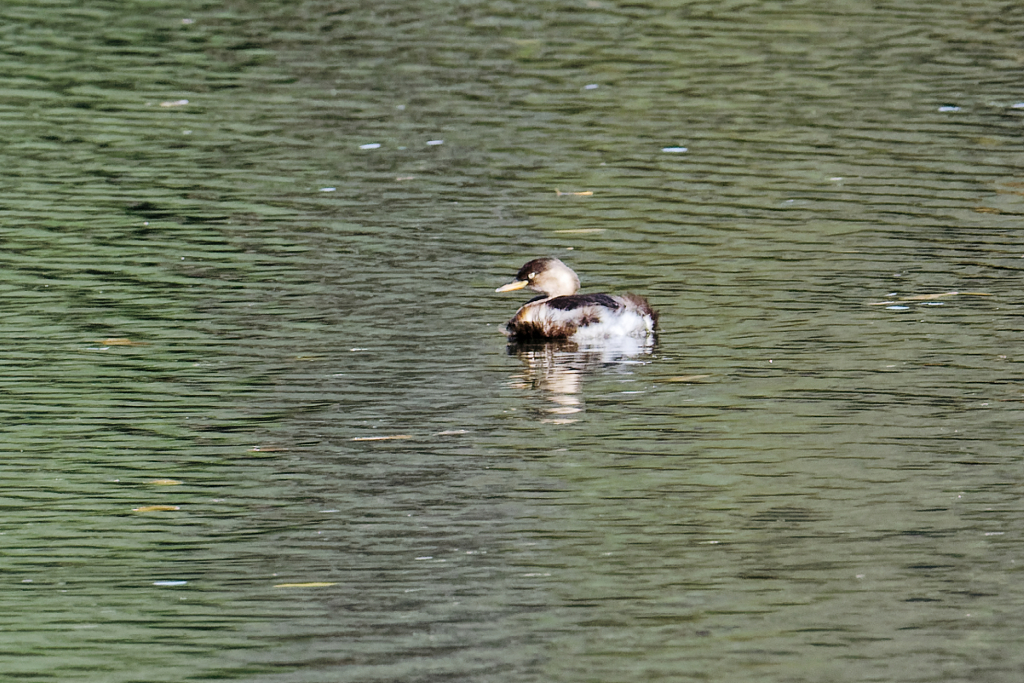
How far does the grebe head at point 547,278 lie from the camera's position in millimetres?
11344

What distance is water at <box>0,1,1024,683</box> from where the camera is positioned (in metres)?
6.95

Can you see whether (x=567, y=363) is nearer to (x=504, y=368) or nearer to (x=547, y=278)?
(x=504, y=368)

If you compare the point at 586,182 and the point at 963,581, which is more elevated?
the point at 963,581

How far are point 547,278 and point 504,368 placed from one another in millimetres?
1031

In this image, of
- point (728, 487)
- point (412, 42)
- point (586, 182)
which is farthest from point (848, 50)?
point (728, 487)

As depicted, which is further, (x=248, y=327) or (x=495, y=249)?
(x=495, y=249)

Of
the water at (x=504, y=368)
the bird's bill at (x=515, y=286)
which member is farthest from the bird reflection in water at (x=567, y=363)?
the bird's bill at (x=515, y=286)

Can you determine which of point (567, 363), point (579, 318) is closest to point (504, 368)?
point (567, 363)

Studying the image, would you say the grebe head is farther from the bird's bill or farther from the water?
the water

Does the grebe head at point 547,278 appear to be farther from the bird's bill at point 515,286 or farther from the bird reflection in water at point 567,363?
the bird reflection in water at point 567,363

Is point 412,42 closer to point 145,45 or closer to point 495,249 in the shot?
point 145,45

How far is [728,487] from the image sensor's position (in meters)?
8.29

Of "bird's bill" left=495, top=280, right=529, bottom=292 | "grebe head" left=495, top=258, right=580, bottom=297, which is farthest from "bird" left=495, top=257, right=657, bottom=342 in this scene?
"bird's bill" left=495, top=280, right=529, bottom=292

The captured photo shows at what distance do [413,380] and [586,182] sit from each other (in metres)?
4.87
